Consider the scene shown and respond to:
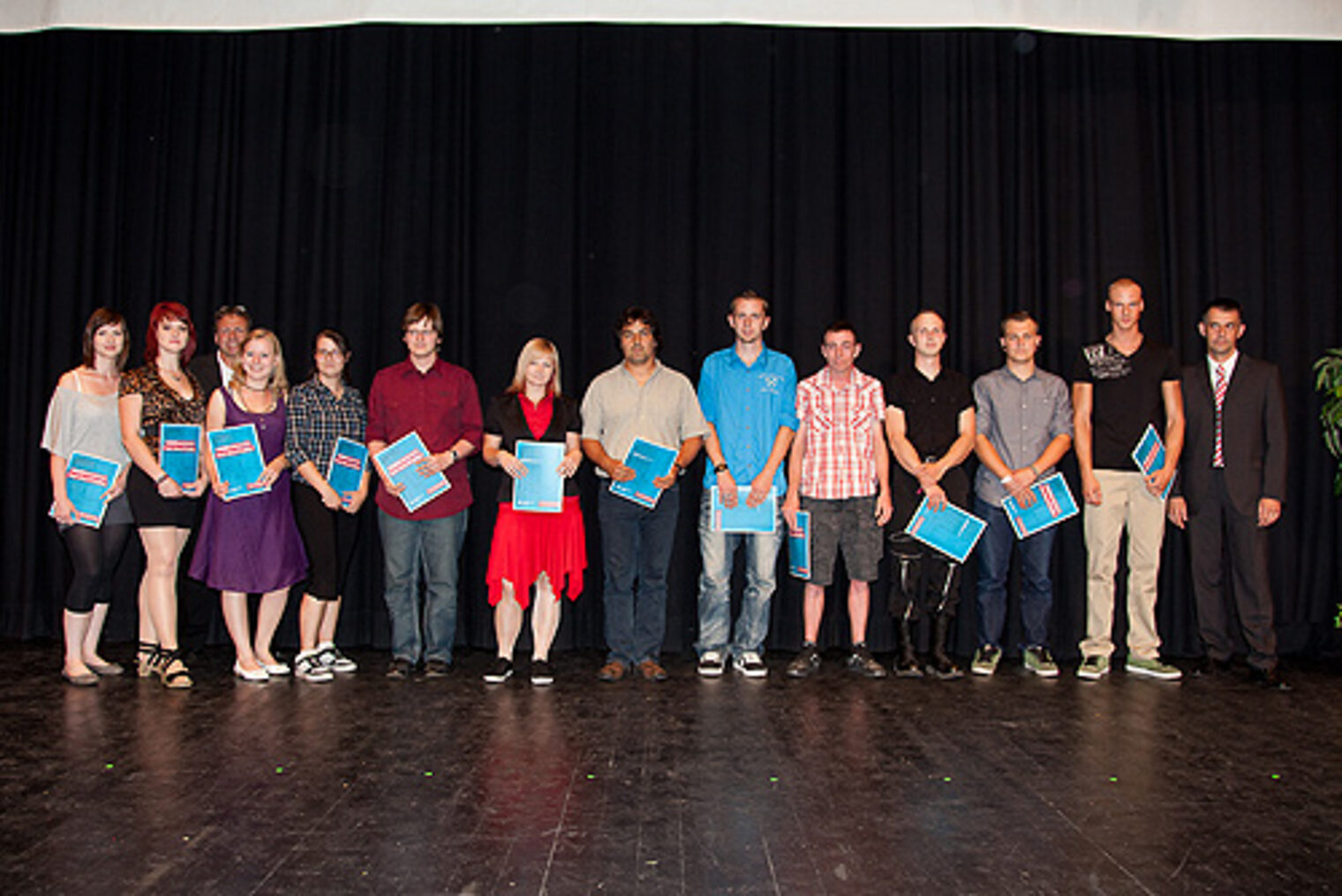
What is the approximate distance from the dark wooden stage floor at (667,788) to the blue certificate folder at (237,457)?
76 centimetres

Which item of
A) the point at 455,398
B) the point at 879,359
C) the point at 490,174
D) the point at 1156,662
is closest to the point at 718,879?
the point at 455,398

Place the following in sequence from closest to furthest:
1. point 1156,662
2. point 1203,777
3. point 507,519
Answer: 1. point 1203,777
2. point 507,519
3. point 1156,662

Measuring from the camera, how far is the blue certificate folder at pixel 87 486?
379 centimetres

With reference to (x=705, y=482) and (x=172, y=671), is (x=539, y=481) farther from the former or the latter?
(x=172, y=671)

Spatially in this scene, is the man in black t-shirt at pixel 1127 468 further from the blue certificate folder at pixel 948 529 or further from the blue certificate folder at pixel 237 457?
the blue certificate folder at pixel 237 457

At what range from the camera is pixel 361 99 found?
16.3 feet

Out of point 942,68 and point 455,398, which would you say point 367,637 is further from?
point 942,68

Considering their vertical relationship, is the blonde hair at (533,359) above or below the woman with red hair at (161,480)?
above

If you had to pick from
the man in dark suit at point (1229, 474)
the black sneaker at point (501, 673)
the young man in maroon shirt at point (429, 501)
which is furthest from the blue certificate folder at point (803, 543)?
the man in dark suit at point (1229, 474)

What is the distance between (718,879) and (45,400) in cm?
454

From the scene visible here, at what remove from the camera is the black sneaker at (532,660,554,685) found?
12.9 ft

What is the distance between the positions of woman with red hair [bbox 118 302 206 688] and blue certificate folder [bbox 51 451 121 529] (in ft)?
0.32

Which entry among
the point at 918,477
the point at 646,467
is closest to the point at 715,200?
the point at 646,467

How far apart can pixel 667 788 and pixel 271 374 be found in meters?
2.40
